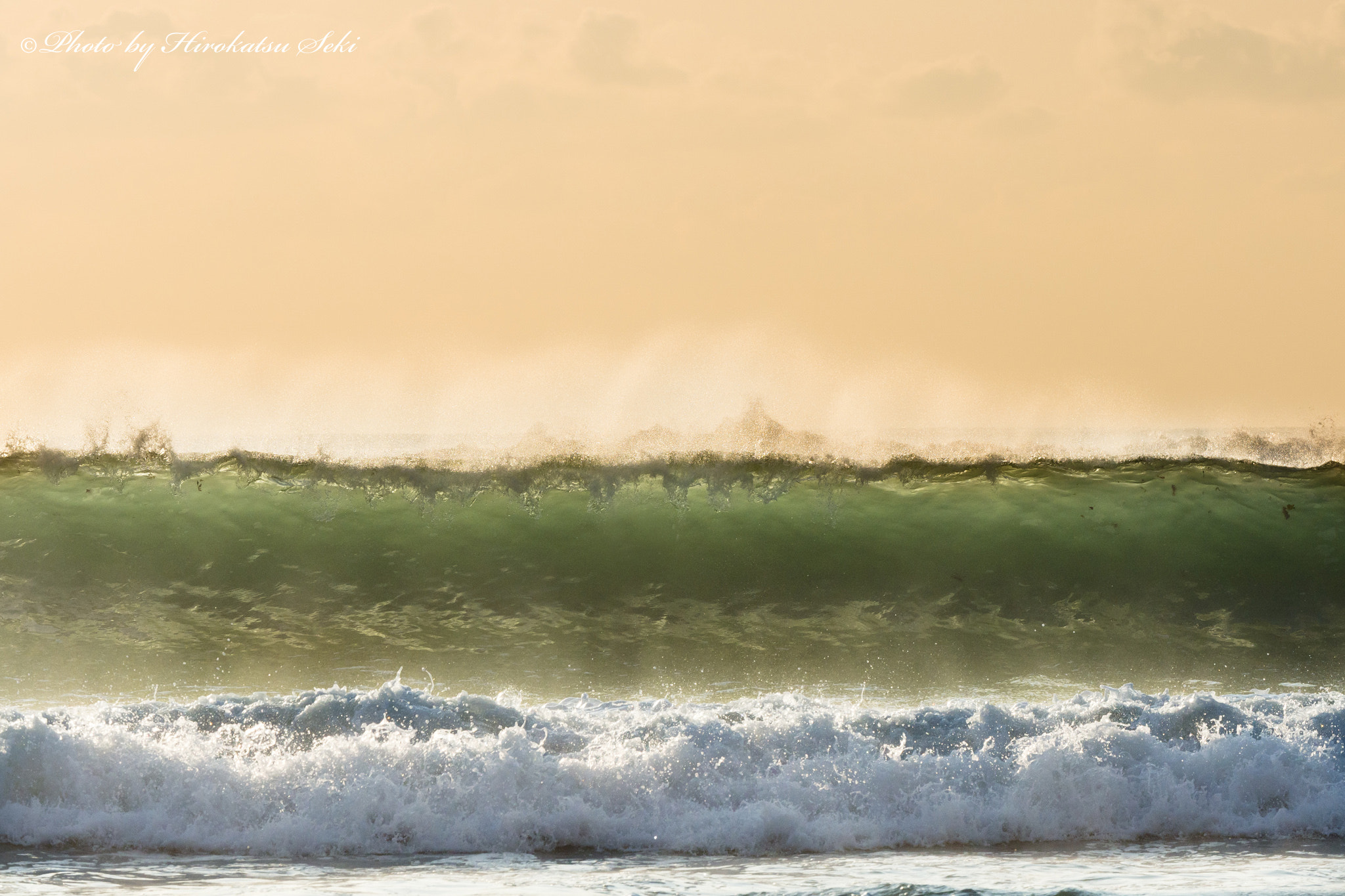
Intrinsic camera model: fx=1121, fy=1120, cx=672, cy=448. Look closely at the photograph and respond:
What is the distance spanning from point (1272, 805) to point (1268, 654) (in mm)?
2930

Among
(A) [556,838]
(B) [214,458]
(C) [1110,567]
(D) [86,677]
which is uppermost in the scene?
(B) [214,458]

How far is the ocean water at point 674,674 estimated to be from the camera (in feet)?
16.1

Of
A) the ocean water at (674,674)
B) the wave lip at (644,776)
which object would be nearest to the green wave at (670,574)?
the ocean water at (674,674)

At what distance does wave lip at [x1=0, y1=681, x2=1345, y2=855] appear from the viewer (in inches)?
196

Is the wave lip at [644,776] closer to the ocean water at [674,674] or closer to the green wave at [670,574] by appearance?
the ocean water at [674,674]

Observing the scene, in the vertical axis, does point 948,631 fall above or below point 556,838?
above

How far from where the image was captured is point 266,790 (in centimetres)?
511

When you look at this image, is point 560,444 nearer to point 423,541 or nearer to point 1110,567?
point 423,541

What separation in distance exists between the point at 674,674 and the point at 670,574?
133 cm

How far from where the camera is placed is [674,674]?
289 inches

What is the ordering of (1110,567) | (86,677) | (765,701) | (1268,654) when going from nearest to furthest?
(765,701), (86,677), (1268,654), (1110,567)

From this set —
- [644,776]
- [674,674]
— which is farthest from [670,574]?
[644,776]

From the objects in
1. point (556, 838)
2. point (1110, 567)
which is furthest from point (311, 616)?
point (1110, 567)

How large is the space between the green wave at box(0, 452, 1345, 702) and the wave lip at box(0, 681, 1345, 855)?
4.69 feet
